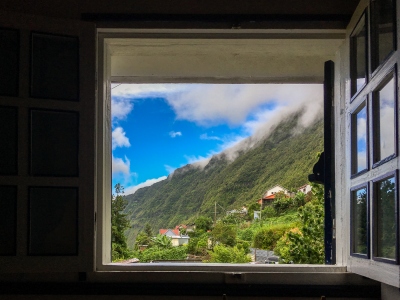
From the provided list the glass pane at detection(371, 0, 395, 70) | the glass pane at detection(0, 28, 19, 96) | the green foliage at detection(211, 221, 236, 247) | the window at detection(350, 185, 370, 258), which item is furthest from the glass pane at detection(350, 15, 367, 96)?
the glass pane at detection(0, 28, 19, 96)

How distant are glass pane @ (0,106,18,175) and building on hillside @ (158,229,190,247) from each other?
0.97 m

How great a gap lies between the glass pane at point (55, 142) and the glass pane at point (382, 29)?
126cm

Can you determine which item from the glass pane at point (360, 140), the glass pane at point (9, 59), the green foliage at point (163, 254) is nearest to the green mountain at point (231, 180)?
the green foliage at point (163, 254)

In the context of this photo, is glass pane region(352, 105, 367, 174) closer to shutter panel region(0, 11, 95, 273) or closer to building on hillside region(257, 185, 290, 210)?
building on hillside region(257, 185, 290, 210)

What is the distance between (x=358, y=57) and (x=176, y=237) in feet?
4.35

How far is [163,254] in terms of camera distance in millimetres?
2934

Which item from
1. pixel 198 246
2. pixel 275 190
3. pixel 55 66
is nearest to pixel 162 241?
pixel 198 246

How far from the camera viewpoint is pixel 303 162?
122 inches

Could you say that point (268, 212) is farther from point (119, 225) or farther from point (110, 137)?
point (110, 137)

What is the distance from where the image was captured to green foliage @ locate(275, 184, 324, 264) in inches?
115

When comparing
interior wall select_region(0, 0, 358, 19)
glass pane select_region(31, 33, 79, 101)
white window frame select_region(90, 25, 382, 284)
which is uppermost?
interior wall select_region(0, 0, 358, 19)

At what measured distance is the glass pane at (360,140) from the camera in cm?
226

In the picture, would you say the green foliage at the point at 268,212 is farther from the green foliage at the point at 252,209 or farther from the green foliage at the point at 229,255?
the green foliage at the point at 229,255

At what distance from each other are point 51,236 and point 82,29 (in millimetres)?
902
